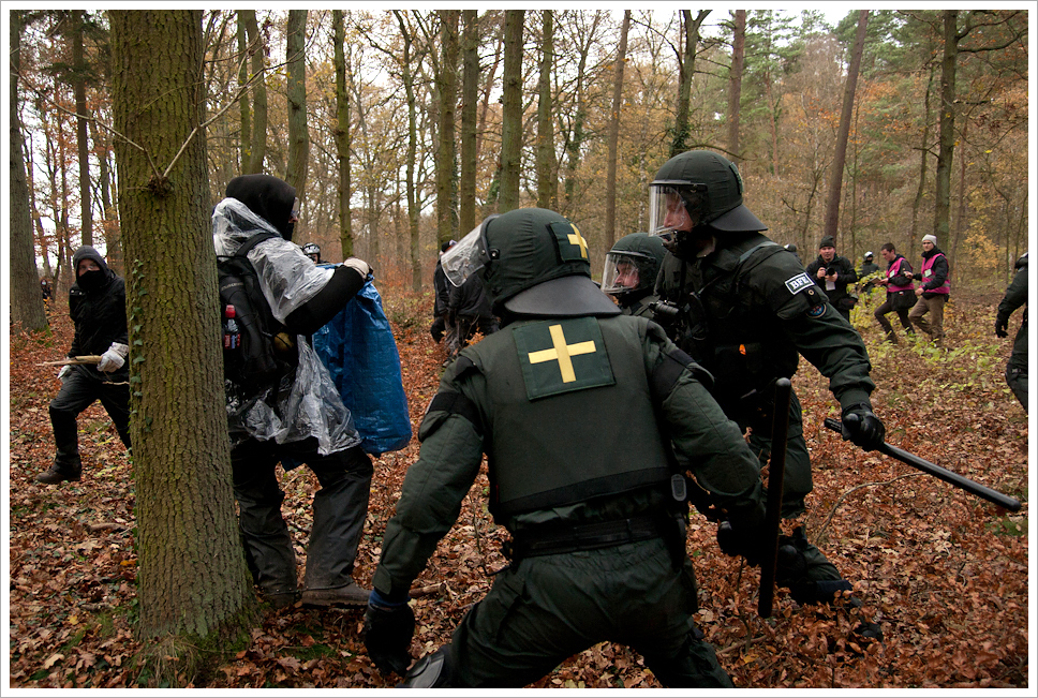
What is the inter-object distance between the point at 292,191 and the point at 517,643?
9.04ft

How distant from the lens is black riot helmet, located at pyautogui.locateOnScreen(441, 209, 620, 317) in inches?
87.2

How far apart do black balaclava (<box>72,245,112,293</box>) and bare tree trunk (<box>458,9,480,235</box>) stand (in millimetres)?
6001

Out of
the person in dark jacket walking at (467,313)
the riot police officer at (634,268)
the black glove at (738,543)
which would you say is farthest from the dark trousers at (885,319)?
the black glove at (738,543)

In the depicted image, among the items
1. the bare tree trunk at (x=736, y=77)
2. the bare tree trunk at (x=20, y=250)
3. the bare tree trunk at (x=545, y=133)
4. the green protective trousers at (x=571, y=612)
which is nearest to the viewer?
the green protective trousers at (x=571, y=612)

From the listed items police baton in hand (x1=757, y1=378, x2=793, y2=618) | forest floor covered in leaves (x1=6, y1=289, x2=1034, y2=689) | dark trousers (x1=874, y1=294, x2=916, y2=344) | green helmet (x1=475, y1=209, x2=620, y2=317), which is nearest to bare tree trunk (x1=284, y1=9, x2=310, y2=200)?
forest floor covered in leaves (x1=6, y1=289, x2=1034, y2=689)

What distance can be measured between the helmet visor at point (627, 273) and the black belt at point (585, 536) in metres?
3.12

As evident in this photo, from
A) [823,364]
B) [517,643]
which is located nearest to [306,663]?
[517,643]

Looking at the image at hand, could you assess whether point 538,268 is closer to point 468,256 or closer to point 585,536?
point 468,256

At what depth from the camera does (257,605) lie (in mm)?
3307

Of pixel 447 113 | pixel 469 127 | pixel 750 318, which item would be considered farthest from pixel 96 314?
pixel 469 127

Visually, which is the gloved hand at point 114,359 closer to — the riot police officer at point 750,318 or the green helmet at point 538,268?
the green helmet at point 538,268

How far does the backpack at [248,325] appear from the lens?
3301 millimetres

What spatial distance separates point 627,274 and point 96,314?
498cm

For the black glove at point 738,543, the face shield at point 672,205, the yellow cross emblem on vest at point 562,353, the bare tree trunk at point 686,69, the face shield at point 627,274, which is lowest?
the black glove at point 738,543
